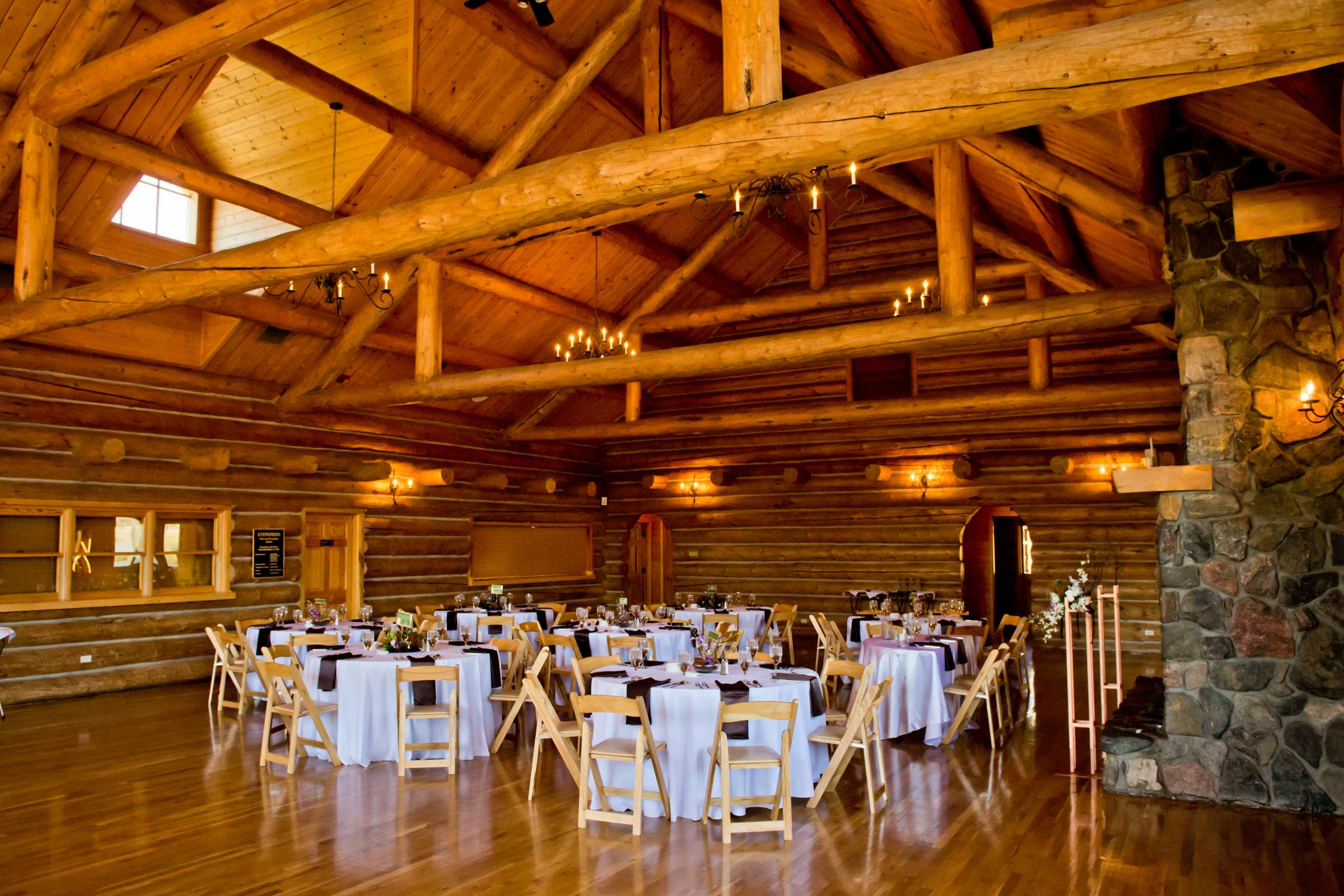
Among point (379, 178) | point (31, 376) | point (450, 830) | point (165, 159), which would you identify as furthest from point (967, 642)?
point (31, 376)

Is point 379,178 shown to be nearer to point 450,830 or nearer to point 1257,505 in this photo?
point 450,830

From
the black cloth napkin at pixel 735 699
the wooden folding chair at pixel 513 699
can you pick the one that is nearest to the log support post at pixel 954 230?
the black cloth napkin at pixel 735 699

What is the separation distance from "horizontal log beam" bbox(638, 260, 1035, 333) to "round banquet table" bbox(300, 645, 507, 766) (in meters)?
8.06

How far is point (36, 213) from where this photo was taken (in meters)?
7.59

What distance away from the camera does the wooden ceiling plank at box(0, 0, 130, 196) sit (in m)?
7.22

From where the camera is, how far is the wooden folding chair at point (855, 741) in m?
5.59

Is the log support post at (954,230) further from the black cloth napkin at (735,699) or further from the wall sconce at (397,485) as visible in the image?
the wall sconce at (397,485)

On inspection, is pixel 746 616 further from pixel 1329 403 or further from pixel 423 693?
pixel 1329 403

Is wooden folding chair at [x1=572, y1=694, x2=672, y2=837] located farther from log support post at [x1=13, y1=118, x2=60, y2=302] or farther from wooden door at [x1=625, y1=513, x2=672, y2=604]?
wooden door at [x1=625, y1=513, x2=672, y2=604]

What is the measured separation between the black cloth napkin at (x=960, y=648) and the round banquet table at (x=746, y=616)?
3133mm

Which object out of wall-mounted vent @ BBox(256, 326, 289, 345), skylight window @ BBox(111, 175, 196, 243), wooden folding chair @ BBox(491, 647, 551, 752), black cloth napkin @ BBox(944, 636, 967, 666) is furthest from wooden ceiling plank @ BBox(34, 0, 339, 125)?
black cloth napkin @ BBox(944, 636, 967, 666)

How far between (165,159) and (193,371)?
349 centimetres

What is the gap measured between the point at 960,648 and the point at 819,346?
3.26m

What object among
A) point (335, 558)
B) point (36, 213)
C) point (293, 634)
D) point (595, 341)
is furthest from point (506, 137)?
point (335, 558)
